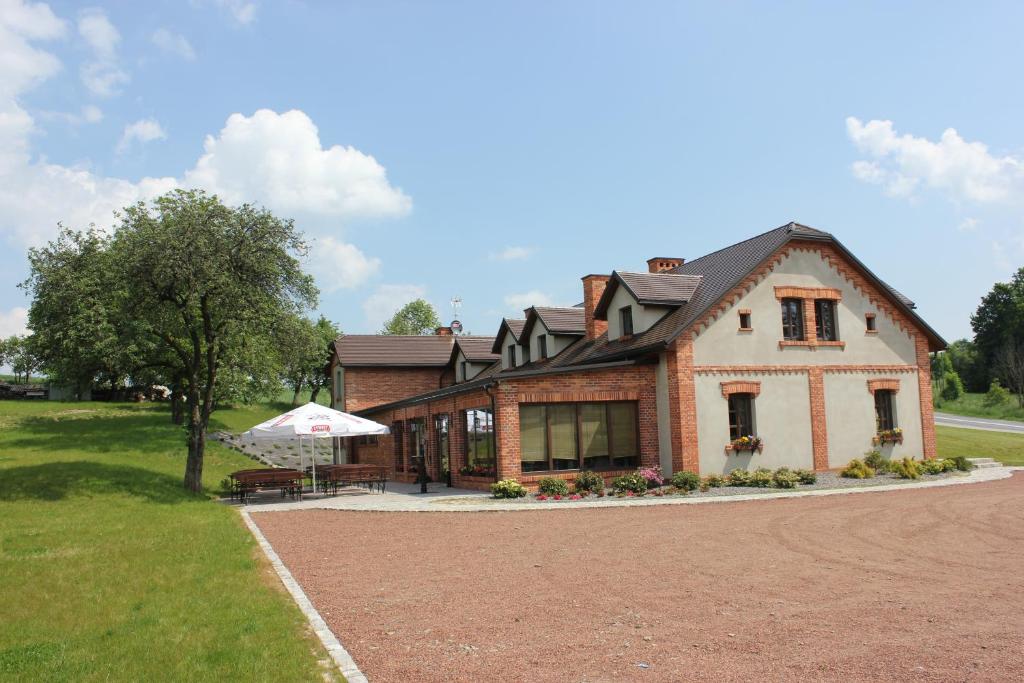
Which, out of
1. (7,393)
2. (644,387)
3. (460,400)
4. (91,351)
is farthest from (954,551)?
(7,393)

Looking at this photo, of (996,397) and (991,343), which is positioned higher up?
(991,343)

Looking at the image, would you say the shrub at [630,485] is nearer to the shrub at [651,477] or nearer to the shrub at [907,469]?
the shrub at [651,477]

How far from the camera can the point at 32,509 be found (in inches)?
622

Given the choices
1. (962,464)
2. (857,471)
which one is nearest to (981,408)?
(962,464)

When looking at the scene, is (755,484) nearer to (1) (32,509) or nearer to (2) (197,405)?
(2) (197,405)

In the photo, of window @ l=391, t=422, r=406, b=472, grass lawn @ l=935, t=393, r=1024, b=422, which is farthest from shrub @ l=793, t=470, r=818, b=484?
grass lawn @ l=935, t=393, r=1024, b=422

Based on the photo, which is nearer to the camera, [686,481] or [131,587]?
[131,587]

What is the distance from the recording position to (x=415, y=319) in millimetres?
84562

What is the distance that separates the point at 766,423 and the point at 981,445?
14409mm

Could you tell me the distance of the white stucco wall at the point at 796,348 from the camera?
22.1 m

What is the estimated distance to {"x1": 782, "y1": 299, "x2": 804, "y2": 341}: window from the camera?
23.2 meters

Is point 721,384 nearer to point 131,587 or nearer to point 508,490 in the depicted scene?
point 508,490

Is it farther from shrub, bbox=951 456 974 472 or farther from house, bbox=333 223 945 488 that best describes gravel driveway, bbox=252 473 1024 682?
shrub, bbox=951 456 974 472

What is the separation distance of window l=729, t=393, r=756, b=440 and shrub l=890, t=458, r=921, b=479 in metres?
4.05
